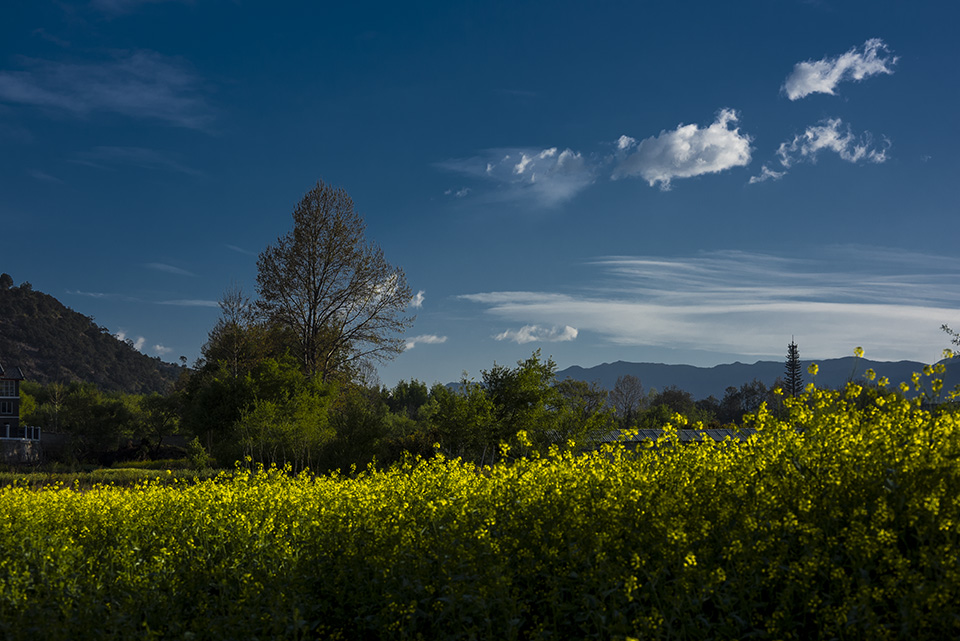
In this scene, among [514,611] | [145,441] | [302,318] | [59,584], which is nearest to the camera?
[514,611]

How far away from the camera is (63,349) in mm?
84500

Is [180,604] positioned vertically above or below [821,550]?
below

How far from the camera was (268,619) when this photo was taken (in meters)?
4.59

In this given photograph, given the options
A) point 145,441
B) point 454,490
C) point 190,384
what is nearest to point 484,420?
point 454,490

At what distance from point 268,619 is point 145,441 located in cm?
3818

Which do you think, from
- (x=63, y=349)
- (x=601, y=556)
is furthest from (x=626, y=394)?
(x=601, y=556)

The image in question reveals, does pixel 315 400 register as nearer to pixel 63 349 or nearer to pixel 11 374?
pixel 11 374

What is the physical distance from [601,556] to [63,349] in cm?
9658

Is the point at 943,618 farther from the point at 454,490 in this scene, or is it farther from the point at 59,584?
the point at 59,584

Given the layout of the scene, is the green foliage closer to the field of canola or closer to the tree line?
the tree line

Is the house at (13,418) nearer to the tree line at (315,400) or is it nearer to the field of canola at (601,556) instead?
the tree line at (315,400)

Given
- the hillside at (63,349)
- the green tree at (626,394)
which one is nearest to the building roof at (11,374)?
the hillside at (63,349)

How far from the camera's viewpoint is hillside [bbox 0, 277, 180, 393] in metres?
80.8

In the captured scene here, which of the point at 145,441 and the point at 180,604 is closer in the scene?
the point at 180,604
